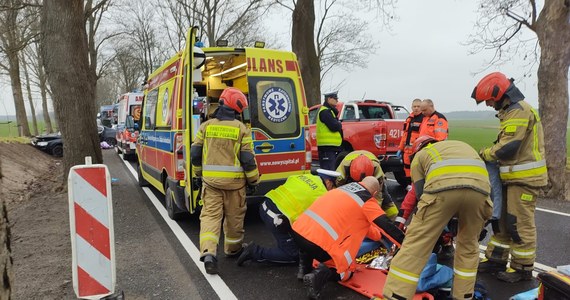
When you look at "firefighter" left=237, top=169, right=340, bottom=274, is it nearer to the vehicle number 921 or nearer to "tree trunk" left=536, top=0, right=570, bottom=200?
the vehicle number 921

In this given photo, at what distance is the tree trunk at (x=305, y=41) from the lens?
14039 millimetres

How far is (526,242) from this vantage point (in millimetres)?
3803

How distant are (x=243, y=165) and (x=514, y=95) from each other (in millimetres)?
2805

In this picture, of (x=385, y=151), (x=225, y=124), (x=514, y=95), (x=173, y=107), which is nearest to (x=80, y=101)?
(x=173, y=107)

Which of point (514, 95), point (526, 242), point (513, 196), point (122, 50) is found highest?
point (122, 50)

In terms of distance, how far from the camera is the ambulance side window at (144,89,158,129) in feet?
22.9

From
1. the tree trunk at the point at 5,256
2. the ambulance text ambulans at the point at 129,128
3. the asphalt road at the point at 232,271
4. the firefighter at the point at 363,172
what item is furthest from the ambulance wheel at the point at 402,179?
the ambulance text ambulans at the point at 129,128

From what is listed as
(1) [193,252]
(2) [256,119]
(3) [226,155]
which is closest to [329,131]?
(2) [256,119]

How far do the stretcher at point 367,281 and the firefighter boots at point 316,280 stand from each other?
354 mm

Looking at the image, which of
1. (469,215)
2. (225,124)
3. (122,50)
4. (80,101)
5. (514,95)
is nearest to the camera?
(469,215)

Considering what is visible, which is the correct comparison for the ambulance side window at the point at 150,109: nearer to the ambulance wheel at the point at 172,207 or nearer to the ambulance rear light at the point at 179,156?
the ambulance wheel at the point at 172,207

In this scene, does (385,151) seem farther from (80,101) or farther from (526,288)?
(80,101)

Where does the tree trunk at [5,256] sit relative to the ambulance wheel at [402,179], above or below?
above

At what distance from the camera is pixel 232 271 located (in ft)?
13.5
